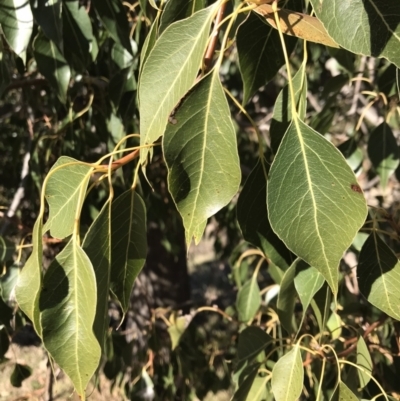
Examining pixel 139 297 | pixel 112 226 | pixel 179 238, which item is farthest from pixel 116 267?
pixel 179 238

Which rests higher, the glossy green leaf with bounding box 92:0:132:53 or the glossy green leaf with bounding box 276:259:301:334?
the glossy green leaf with bounding box 92:0:132:53

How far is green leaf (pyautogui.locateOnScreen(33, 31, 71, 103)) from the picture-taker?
110 cm

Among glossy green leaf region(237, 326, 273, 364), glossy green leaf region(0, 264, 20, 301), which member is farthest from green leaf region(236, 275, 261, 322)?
glossy green leaf region(0, 264, 20, 301)

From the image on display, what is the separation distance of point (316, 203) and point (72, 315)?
272 millimetres

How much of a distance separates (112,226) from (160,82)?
0.61 ft

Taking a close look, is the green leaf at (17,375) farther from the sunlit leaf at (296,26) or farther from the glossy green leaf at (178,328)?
the sunlit leaf at (296,26)

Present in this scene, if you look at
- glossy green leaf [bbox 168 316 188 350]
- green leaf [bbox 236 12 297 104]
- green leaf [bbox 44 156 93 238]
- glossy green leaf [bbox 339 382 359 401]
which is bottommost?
glossy green leaf [bbox 168 316 188 350]

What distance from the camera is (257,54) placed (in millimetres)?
753

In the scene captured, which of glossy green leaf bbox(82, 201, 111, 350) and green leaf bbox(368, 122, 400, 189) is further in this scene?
green leaf bbox(368, 122, 400, 189)

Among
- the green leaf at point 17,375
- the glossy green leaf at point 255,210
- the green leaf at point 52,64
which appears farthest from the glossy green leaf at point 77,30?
the green leaf at point 17,375

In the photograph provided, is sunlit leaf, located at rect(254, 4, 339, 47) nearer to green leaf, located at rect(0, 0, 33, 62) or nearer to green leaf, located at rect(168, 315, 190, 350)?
green leaf, located at rect(0, 0, 33, 62)

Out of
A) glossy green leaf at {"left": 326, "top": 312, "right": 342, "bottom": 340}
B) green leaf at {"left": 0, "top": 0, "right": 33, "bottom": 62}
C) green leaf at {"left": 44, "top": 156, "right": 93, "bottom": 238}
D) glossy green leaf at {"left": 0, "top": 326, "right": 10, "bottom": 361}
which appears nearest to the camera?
green leaf at {"left": 44, "top": 156, "right": 93, "bottom": 238}

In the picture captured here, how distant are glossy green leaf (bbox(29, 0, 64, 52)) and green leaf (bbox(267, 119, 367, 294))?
521 mm

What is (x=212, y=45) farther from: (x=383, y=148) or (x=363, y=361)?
(x=383, y=148)
